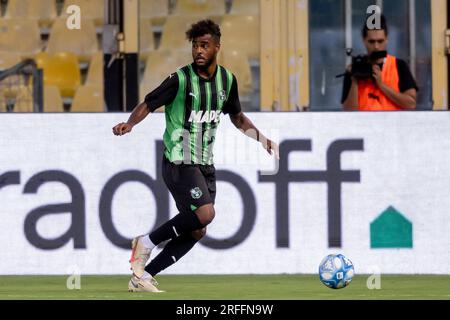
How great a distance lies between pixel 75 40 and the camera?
1686cm

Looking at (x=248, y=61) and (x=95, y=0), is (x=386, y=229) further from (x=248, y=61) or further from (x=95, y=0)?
(x=95, y=0)

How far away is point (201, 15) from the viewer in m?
16.7

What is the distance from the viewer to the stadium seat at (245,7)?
16531mm

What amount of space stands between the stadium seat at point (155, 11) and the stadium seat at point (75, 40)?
56cm

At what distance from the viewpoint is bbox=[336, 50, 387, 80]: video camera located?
49.4ft

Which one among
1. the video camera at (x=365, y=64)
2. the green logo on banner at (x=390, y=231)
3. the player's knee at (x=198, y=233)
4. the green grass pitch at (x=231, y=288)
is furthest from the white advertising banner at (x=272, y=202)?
the player's knee at (x=198, y=233)

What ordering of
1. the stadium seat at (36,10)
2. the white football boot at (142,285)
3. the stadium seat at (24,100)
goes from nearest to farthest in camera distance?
the white football boot at (142,285) → the stadium seat at (24,100) → the stadium seat at (36,10)

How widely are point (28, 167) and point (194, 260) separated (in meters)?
1.68

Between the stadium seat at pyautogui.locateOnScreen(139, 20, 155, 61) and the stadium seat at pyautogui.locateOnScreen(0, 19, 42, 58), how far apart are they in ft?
3.42

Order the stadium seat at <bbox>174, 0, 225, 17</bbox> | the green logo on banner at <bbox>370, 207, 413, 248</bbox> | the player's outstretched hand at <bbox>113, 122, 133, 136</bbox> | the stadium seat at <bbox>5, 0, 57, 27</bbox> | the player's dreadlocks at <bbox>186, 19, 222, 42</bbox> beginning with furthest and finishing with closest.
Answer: the stadium seat at <bbox>5, 0, 57, 27</bbox> → the stadium seat at <bbox>174, 0, 225, 17</bbox> → the green logo on banner at <bbox>370, 207, 413, 248</bbox> → the player's dreadlocks at <bbox>186, 19, 222, 42</bbox> → the player's outstretched hand at <bbox>113, 122, 133, 136</bbox>

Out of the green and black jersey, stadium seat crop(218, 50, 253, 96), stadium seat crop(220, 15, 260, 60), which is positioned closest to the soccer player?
the green and black jersey

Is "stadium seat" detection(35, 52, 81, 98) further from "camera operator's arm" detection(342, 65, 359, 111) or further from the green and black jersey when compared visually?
the green and black jersey

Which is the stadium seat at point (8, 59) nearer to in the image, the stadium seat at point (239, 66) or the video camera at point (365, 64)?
the stadium seat at point (239, 66)

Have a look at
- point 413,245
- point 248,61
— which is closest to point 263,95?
point 248,61
